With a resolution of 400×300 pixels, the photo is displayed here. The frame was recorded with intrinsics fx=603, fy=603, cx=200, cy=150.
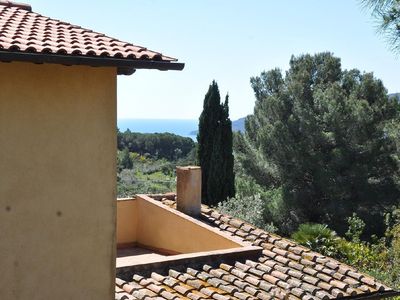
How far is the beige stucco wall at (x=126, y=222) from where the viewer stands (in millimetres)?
12320

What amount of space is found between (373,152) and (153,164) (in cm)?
2779

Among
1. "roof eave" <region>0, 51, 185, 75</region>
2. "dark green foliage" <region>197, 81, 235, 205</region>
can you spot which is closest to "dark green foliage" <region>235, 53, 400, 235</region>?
"dark green foliage" <region>197, 81, 235, 205</region>

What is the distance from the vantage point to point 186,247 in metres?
11.1

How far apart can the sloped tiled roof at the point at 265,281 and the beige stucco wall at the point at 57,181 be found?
1.96m

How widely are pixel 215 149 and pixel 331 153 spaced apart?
19.7ft

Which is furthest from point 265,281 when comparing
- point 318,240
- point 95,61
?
point 318,240

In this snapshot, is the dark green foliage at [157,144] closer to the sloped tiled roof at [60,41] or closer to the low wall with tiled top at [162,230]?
the low wall with tiled top at [162,230]

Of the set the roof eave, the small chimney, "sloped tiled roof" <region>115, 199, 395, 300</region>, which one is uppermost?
the roof eave

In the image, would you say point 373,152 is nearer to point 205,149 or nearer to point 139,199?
point 205,149

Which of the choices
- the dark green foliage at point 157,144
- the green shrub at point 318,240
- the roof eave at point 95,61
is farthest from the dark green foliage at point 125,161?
the roof eave at point 95,61

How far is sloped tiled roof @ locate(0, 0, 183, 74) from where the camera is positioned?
4965 mm

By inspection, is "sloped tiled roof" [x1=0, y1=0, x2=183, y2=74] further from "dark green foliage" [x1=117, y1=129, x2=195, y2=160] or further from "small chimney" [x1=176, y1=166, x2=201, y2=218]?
"dark green foliage" [x1=117, y1=129, x2=195, y2=160]

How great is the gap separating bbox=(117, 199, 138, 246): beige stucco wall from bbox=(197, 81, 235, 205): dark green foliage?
9326 mm

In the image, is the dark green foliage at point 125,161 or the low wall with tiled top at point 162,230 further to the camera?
the dark green foliage at point 125,161
